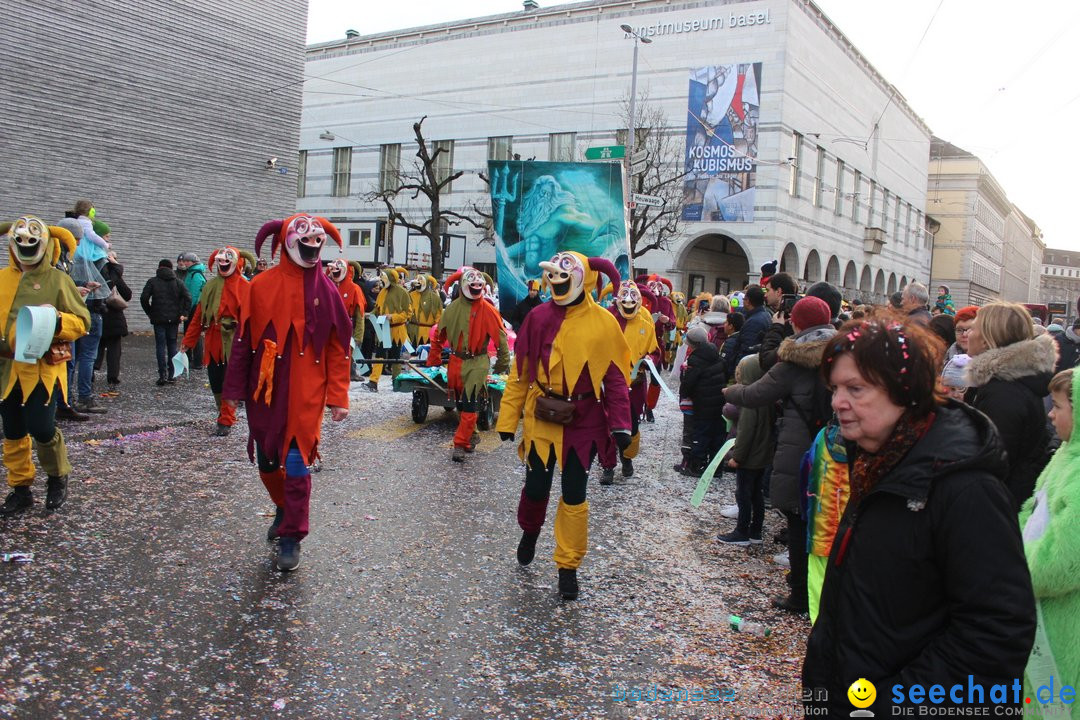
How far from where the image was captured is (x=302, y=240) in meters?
5.17

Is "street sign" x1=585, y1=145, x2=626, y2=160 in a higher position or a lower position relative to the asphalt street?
higher

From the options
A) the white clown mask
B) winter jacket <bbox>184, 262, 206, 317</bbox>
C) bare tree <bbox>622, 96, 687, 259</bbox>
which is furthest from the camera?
bare tree <bbox>622, 96, 687, 259</bbox>

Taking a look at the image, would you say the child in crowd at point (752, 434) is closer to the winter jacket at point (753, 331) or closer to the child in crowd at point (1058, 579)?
the winter jacket at point (753, 331)

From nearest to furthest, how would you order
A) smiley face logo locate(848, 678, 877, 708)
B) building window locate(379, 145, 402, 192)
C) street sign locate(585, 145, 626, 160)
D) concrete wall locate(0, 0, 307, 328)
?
smiley face logo locate(848, 678, 877, 708) → concrete wall locate(0, 0, 307, 328) → street sign locate(585, 145, 626, 160) → building window locate(379, 145, 402, 192)

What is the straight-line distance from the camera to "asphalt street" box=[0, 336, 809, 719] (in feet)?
11.9

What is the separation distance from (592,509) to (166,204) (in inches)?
644

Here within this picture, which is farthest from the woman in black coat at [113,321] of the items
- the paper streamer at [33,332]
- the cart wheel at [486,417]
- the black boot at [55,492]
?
the paper streamer at [33,332]

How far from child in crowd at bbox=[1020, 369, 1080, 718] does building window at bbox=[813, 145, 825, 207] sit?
37149mm

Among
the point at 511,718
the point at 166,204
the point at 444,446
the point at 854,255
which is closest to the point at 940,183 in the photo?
the point at 854,255

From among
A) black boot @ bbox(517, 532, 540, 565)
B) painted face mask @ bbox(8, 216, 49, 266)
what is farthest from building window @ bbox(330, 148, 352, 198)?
black boot @ bbox(517, 532, 540, 565)

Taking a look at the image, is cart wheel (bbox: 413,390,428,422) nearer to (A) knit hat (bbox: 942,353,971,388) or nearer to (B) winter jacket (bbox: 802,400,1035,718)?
(A) knit hat (bbox: 942,353,971,388)

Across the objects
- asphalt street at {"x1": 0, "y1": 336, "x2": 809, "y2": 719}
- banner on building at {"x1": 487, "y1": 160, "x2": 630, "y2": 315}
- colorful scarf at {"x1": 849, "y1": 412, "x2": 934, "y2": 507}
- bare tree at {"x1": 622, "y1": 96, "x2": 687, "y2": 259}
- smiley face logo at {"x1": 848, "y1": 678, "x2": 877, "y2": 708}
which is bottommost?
asphalt street at {"x1": 0, "y1": 336, "x2": 809, "y2": 719}

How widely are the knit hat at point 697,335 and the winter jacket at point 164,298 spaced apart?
25.8 ft

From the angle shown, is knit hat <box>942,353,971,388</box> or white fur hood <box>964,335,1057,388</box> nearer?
white fur hood <box>964,335,1057,388</box>
